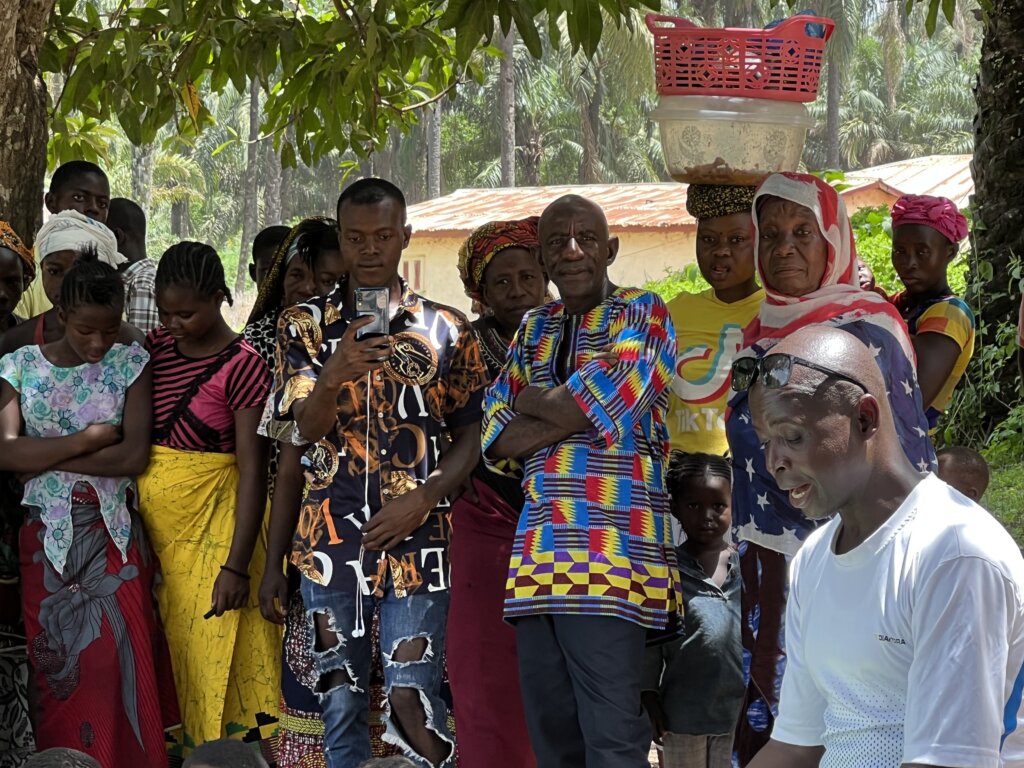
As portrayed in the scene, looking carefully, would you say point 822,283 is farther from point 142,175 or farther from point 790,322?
point 142,175

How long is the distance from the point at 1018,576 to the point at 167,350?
295 centimetres

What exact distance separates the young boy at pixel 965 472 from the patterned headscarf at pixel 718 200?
1124mm

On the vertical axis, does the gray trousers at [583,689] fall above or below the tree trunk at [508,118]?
below

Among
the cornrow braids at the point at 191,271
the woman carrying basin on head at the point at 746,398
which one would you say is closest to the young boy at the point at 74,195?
the cornrow braids at the point at 191,271

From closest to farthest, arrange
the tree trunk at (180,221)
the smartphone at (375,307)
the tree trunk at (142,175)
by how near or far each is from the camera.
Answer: the smartphone at (375,307) < the tree trunk at (142,175) < the tree trunk at (180,221)

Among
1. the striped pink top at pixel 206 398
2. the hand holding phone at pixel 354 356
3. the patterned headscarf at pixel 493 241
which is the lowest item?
the striped pink top at pixel 206 398

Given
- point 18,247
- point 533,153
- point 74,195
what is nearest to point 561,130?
point 533,153

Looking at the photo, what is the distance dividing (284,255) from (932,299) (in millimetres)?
2176

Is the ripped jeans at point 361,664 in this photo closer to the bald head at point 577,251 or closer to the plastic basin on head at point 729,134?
the bald head at point 577,251

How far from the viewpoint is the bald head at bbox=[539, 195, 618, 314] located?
3.79 meters

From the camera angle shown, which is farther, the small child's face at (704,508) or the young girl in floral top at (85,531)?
the small child's face at (704,508)

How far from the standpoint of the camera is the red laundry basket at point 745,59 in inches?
168

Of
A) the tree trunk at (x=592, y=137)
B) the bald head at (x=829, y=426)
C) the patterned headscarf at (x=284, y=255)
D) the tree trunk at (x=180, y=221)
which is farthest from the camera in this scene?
the tree trunk at (x=180, y=221)

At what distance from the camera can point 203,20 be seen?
524 cm
